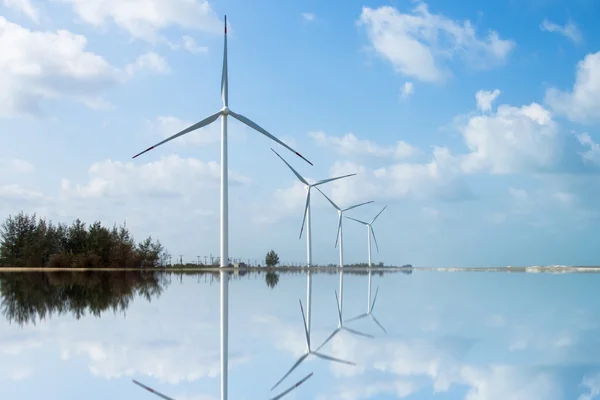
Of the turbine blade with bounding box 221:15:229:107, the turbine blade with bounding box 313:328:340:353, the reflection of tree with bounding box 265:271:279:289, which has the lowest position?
the turbine blade with bounding box 313:328:340:353

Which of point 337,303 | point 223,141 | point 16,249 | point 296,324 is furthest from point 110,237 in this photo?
point 296,324

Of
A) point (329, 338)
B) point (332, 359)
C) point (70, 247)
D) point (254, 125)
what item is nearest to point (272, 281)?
point (254, 125)

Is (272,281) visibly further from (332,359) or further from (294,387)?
(294,387)

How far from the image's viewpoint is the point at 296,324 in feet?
41.5

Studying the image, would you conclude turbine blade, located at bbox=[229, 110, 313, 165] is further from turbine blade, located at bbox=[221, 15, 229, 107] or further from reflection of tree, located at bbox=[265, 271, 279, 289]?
reflection of tree, located at bbox=[265, 271, 279, 289]

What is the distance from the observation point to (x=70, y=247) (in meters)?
74.7

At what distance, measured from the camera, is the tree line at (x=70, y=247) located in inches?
2707

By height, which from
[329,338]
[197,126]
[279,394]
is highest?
[197,126]

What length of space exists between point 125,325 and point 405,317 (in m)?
6.28

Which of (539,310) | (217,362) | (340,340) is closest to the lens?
(217,362)

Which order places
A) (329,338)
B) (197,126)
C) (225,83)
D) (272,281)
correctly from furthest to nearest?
(225,83)
(197,126)
(272,281)
(329,338)

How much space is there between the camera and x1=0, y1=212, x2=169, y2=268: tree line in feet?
226

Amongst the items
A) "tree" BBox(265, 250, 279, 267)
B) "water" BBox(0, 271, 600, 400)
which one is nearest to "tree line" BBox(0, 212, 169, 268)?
"tree" BBox(265, 250, 279, 267)

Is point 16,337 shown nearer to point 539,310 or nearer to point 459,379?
point 459,379
